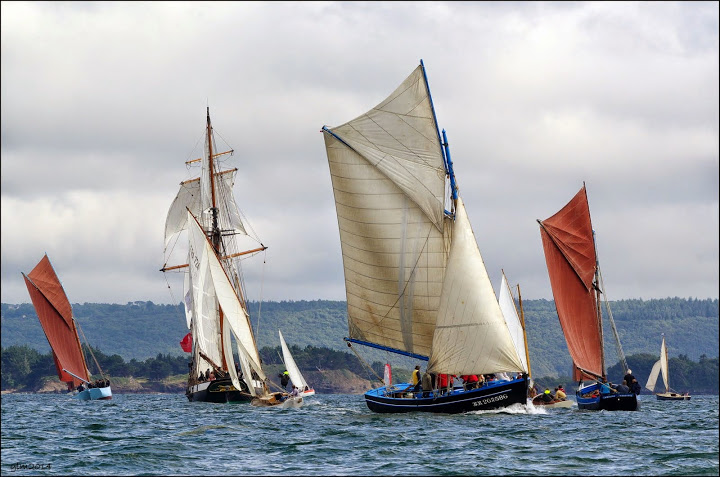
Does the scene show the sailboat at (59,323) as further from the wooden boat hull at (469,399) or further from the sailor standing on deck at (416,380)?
the wooden boat hull at (469,399)

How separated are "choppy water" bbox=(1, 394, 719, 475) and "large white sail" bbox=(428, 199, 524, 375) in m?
2.88

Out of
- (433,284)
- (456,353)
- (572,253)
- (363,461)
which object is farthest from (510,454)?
(572,253)

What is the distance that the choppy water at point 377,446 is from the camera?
125 feet

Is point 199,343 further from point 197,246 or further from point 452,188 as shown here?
point 452,188

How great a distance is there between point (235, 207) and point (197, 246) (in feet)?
97.5

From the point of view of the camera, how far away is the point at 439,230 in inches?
2411

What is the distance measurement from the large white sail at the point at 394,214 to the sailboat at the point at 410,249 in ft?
0.18

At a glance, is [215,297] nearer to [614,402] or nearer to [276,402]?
[276,402]

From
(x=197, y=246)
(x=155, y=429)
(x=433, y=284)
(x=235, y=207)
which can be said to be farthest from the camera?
(x=235, y=207)

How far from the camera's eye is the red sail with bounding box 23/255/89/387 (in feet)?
388

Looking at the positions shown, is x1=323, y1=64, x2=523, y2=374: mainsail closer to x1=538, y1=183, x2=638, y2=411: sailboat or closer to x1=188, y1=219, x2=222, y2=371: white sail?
x1=538, y1=183, x2=638, y2=411: sailboat

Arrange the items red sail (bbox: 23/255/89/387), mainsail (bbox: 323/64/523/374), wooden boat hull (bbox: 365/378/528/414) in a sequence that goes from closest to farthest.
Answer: wooden boat hull (bbox: 365/378/528/414)
mainsail (bbox: 323/64/523/374)
red sail (bbox: 23/255/89/387)

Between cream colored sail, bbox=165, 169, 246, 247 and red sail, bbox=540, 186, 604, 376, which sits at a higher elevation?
cream colored sail, bbox=165, 169, 246, 247

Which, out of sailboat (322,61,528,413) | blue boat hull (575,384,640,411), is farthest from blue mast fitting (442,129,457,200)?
blue boat hull (575,384,640,411)
